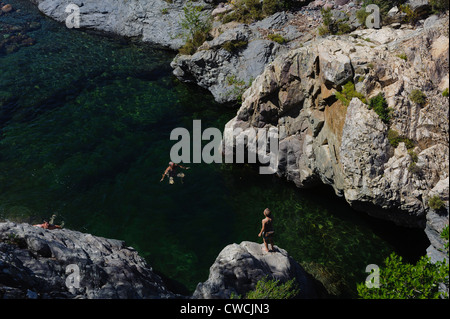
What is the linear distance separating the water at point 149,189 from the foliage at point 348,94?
6.58 metres

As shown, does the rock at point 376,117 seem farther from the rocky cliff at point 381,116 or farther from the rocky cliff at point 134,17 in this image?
the rocky cliff at point 134,17

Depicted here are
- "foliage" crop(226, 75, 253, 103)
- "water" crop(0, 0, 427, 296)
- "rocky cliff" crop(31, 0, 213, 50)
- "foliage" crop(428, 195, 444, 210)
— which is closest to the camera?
"foliage" crop(428, 195, 444, 210)

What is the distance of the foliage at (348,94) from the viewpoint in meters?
19.2

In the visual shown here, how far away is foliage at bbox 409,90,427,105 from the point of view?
1791 centimetres

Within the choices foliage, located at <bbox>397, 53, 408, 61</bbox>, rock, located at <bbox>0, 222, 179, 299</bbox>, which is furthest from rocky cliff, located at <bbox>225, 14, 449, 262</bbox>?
rock, located at <bbox>0, 222, 179, 299</bbox>

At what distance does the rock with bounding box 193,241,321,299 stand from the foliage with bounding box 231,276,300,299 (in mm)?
568

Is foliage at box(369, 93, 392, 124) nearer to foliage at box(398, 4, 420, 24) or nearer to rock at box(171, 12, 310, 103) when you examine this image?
foliage at box(398, 4, 420, 24)

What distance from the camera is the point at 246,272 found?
16203mm

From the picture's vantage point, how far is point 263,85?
934 inches

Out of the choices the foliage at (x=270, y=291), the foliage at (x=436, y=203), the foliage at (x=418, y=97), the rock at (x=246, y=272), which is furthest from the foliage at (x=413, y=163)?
the foliage at (x=270, y=291)

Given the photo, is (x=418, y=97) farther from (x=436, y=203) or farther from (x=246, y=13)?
(x=246, y=13)

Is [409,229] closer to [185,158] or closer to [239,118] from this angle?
[239,118]

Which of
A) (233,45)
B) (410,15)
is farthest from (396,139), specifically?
(233,45)

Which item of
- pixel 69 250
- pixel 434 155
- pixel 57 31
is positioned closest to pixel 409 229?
pixel 434 155
